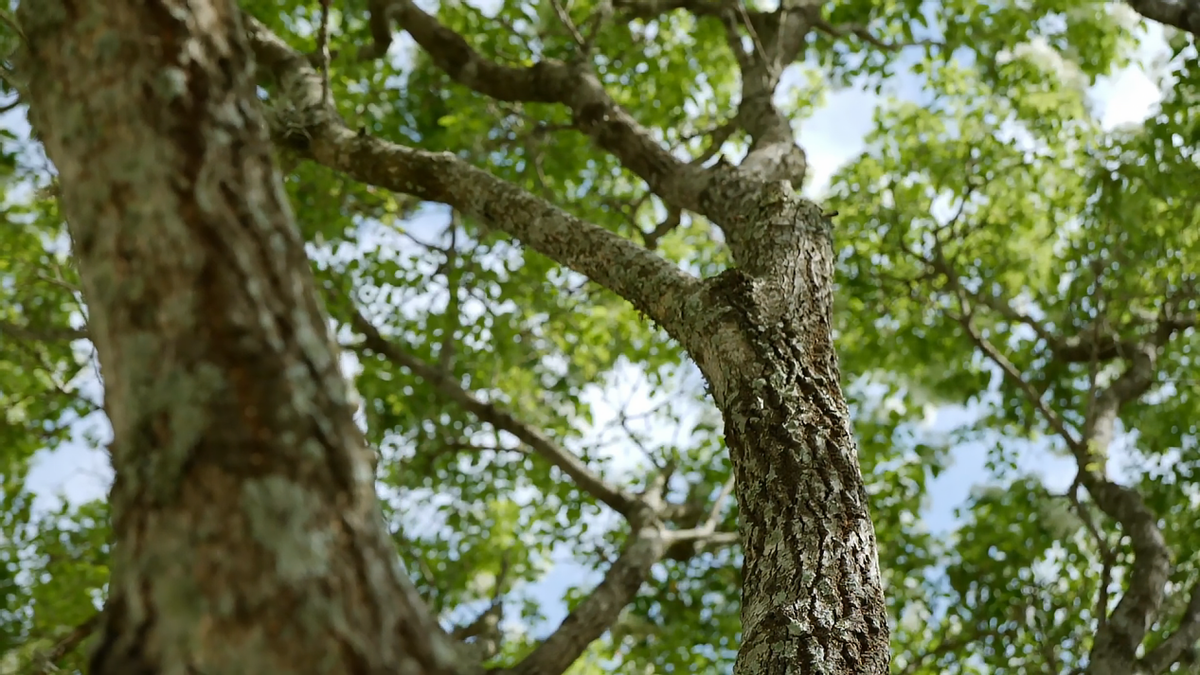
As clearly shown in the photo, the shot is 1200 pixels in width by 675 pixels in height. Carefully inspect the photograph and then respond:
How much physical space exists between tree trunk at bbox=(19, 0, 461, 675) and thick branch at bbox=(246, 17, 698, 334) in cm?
230

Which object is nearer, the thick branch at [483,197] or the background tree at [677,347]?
the thick branch at [483,197]

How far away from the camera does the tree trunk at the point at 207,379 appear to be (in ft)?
4.50

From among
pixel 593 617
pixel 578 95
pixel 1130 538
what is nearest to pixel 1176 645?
pixel 1130 538

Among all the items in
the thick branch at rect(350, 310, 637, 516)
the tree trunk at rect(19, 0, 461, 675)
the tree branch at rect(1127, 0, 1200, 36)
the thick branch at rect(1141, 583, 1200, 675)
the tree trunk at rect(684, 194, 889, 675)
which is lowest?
the tree trunk at rect(19, 0, 461, 675)

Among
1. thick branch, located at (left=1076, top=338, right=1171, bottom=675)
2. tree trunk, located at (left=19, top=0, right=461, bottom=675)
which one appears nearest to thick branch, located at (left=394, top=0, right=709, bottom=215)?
tree trunk, located at (left=19, top=0, right=461, bottom=675)

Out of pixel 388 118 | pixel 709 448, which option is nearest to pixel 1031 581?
pixel 709 448

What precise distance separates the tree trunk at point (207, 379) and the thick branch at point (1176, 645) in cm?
626

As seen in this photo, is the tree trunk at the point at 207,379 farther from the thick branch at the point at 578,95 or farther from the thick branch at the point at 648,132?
the thick branch at the point at 578,95

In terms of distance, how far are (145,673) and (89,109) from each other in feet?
3.45

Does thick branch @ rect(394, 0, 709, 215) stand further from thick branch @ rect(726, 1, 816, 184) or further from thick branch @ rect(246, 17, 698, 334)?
thick branch @ rect(246, 17, 698, 334)

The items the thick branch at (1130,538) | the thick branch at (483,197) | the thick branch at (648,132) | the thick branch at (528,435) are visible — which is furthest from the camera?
the thick branch at (528,435)

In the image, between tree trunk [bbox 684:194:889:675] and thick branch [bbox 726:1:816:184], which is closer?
tree trunk [bbox 684:194:889:675]

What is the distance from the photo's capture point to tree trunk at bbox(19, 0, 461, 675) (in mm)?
1370

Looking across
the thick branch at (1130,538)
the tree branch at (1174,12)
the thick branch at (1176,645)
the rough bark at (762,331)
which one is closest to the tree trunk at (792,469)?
the rough bark at (762,331)
